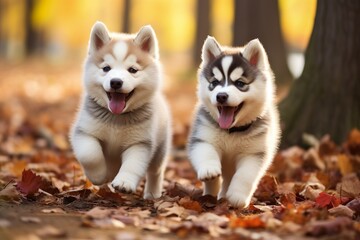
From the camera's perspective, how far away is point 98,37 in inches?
209

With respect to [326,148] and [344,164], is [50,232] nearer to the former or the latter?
[344,164]

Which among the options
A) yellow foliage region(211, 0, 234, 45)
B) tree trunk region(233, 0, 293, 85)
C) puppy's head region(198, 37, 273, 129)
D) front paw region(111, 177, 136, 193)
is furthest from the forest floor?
yellow foliage region(211, 0, 234, 45)

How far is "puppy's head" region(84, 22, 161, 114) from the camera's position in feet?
16.4

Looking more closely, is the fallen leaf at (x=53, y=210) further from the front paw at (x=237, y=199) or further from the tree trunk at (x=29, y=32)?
the tree trunk at (x=29, y=32)

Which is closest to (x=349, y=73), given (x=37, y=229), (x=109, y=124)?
(x=109, y=124)

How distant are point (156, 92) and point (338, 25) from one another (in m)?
2.61

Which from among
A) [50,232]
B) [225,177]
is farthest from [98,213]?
[225,177]

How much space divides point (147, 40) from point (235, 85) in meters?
Result: 0.99

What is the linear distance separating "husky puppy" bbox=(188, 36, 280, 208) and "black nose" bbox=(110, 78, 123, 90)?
2.22ft

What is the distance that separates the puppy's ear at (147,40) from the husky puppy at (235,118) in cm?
49

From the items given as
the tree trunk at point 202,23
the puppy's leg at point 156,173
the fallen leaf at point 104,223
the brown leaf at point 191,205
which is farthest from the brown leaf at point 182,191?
the tree trunk at point 202,23

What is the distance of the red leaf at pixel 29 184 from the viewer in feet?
15.7

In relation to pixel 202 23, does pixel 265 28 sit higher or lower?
lower

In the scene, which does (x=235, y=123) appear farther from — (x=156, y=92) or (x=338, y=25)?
(x=338, y=25)
